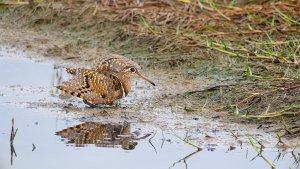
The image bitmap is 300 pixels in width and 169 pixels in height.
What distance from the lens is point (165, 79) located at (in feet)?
33.3

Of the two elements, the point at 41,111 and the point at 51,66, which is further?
the point at 51,66

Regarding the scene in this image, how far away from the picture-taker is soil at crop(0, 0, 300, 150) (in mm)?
8391

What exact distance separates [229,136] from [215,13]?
146 inches

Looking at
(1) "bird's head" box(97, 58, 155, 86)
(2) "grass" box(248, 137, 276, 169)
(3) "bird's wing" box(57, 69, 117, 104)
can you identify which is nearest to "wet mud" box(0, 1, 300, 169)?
(2) "grass" box(248, 137, 276, 169)

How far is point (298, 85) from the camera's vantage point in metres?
8.85

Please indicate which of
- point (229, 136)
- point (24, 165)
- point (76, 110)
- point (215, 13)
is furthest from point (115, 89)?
point (215, 13)

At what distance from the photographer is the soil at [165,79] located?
839 cm

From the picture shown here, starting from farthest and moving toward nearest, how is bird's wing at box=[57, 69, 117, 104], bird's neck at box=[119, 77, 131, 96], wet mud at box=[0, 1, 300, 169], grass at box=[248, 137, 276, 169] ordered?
bird's neck at box=[119, 77, 131, 96], bird's wing at box=[57, 69, 117, 104], wet mud at box=[0, 1, 300, 169], grass at box=[248, 137, 276, 169]

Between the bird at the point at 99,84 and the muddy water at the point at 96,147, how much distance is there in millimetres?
203

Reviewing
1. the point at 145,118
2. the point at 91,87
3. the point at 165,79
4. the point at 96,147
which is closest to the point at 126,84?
the point at 91,87

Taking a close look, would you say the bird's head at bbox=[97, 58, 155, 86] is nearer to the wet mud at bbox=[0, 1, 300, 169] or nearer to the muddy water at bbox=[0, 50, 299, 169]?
the wet mud at bbox=[0, 1, 300, 169]

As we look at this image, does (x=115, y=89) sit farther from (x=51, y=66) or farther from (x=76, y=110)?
(x=51, y=66)

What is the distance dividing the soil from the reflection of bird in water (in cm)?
24

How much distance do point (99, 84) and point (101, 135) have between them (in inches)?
37.7
